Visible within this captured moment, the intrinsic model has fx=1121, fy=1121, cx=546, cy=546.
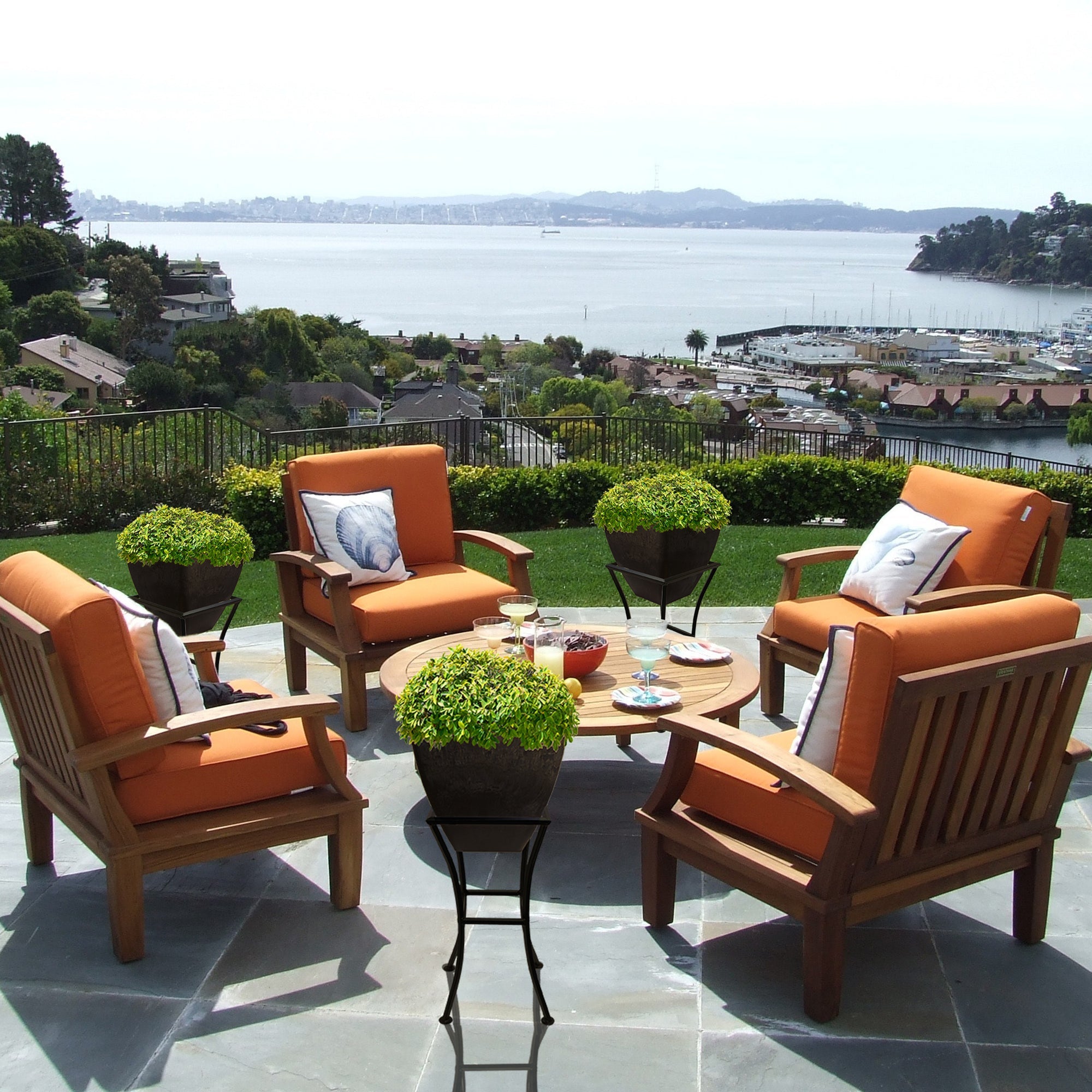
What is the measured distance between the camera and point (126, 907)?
290cm

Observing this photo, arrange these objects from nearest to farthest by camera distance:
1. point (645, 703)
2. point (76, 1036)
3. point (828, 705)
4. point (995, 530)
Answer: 1. point (76, 1036)
2. point (828, 705)
3. point (645, 703)
4. point (995, 530)

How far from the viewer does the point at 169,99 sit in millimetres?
84000

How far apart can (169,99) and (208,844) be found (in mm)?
92087

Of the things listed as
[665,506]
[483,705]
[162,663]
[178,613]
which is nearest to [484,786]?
[483,705]

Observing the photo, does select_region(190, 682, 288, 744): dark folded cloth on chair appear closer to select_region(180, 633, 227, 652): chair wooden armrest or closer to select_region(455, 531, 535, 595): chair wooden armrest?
select_region(180, 633, 227, 652): chair wooden armrest

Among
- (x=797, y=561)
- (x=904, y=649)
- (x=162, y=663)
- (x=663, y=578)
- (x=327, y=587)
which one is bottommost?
(x=663, y=578)

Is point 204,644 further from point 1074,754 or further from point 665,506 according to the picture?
point 1074,754

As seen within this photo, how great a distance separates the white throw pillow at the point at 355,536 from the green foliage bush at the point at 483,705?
2209 millimetres

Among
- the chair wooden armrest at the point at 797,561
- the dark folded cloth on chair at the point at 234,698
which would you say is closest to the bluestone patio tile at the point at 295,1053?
the dark folded cloth on chair at the point at 234,698

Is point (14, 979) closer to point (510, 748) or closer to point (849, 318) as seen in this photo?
point (510, 748)

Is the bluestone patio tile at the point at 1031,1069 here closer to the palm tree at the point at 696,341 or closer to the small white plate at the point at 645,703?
the small white plate at the point at 645,703

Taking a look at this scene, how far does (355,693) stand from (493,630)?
3.43ft

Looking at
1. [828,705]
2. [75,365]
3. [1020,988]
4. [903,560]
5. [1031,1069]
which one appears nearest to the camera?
[1031,1069]

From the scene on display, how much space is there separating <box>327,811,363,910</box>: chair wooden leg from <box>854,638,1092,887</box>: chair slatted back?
1.39 metres
